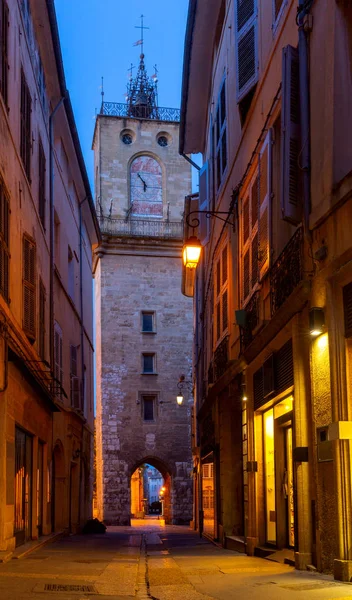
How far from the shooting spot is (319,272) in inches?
355

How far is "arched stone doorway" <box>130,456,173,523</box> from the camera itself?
137ft

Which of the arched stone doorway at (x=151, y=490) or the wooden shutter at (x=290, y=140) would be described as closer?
the wooden shutter at (x=290, y=140)

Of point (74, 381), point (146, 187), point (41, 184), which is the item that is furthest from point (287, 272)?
point (146, 187)

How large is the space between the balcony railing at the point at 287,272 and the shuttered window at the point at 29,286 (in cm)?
560

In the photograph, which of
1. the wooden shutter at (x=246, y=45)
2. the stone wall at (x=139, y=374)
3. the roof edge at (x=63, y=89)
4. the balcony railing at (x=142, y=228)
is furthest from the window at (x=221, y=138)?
the balcony railing at (x=142, y=228)

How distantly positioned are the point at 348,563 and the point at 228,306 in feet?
31.6

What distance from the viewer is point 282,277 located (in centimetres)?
1077

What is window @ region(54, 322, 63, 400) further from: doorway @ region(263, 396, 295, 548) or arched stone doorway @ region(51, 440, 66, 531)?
doorway @ region(263, 396, 295, 548)

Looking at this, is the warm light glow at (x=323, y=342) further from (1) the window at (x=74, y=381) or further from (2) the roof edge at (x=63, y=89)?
(1) the window at (x=74, y=381)

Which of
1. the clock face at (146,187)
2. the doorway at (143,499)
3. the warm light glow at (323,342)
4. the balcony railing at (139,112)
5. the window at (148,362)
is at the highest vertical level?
the balcony railing at (139,112)

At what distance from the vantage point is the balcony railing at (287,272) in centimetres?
996

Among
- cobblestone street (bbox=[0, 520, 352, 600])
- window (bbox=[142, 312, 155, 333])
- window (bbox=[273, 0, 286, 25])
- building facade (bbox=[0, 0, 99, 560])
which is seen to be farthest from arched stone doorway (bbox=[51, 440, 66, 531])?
window (bbox=[142, 312, 155, 333])

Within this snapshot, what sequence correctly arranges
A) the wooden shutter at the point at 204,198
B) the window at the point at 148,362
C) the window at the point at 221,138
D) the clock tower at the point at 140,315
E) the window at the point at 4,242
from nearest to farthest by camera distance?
the window at the point at 4,242, the window at the point at 221,138, the wooden shutter at the point at 204,198, the clock tower at the point at 140,315, the window at the point at 148,362

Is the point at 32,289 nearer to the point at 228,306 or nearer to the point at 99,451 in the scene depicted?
the point at 228,306
